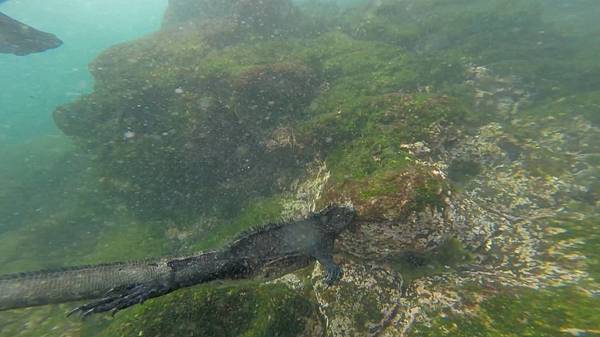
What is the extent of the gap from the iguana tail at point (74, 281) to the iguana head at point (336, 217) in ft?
10.1

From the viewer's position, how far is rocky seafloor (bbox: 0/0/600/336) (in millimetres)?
6266

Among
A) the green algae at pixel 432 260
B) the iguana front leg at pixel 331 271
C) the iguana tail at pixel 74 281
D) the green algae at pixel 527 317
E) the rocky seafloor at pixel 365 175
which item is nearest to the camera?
the iguana tail at pixel 74 281

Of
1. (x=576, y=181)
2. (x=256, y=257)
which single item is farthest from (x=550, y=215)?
(x=256, y=257)

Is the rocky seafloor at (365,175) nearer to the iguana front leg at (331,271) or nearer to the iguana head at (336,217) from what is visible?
the iguana head at (336,217)

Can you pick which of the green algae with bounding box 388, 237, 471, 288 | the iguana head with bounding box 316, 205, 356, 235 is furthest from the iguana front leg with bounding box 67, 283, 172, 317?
the green algae with bounding box 388, 237, 471, 288

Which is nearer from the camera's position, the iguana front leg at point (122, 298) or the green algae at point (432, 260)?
the iguana front leg at point (122, 298)

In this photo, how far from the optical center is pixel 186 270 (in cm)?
549

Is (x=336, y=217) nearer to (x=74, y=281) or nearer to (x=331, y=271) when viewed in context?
(x=331, y=271)

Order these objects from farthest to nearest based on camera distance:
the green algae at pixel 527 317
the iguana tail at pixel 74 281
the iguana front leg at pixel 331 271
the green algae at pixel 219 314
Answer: the iguana front leg at pixel 331 271
the green algae at pixel 219 314
the green algae at pixel 527 317
the iguana tail at pixel 74 281

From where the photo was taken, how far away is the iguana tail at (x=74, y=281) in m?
4.72

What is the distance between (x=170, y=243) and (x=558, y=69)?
1754cm

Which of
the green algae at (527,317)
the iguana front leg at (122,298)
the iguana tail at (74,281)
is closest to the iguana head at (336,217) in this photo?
the green algae at (527,317)

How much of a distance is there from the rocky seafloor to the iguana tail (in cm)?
99

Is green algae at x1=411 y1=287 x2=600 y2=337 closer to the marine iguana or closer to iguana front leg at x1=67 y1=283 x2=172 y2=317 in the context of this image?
the marine iguana
